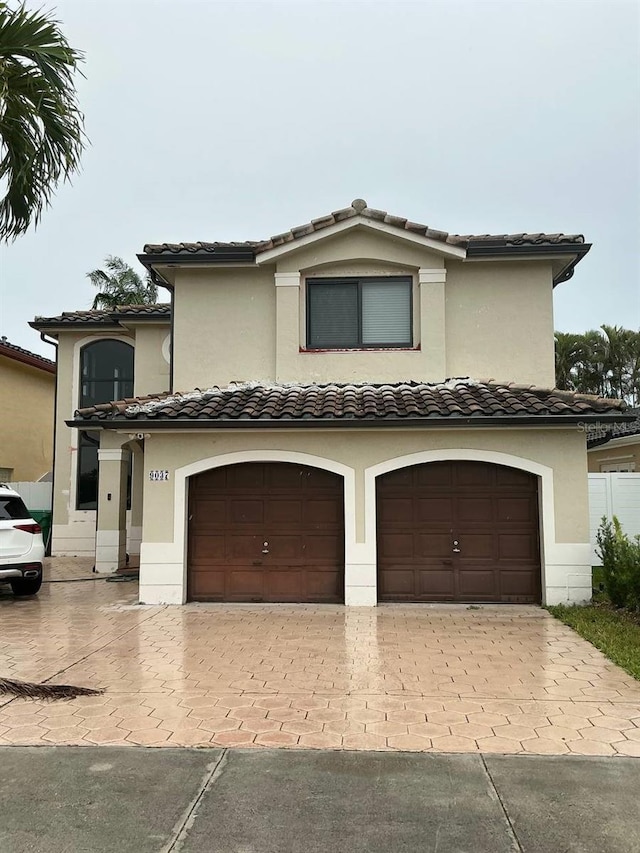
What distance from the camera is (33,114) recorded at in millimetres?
7996

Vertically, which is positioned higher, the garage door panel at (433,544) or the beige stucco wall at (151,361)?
the beige stucco wall at (151,361)

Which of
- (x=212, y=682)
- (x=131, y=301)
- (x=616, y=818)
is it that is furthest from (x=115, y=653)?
(x=131, y=301)

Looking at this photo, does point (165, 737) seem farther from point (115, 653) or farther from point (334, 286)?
point (334, 286)

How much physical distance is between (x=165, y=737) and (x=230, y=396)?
7.37m

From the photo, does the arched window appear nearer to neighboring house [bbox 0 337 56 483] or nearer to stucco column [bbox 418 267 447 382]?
neighboring house [bbox 0 337 56 483]

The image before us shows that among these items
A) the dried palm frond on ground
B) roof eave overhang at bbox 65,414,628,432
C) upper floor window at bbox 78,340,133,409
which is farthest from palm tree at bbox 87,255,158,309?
the dried palm frond on ground

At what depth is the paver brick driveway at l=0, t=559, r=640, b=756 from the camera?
5312 mm

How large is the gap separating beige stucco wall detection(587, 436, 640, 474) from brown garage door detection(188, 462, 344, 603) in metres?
11.1

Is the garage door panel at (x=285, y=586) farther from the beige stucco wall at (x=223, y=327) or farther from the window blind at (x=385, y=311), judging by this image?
the window blind at (x=385, y=311)

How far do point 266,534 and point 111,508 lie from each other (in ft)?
18.7

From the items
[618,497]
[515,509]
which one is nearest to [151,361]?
[515,509]

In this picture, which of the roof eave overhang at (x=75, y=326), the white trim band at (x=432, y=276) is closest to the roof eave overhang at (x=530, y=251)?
the white trim band at (x=432, y=276)

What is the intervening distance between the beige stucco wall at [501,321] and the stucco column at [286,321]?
307 cm

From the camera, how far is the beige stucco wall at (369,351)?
12.9 m
